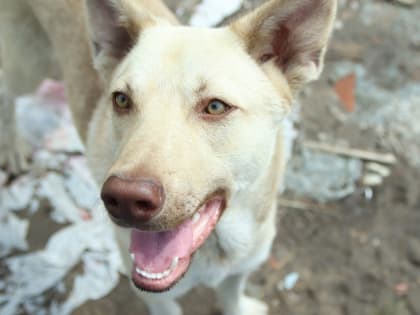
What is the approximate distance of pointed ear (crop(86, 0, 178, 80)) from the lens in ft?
7.63

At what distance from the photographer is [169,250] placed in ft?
6.94

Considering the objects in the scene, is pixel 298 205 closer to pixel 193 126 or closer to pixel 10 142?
pixel 193 126

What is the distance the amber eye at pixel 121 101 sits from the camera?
211 centimetres

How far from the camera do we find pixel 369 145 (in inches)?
170

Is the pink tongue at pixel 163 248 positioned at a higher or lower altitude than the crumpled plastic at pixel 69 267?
higher

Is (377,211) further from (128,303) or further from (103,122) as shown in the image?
(103,122)

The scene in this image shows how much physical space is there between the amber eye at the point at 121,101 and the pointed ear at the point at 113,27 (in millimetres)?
355

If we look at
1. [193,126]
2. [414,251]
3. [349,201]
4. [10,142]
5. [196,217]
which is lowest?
[414,251]

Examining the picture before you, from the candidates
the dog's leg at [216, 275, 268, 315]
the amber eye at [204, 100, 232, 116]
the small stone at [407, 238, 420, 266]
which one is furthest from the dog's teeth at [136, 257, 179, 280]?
the small stone at [407, 238, 420, 266]

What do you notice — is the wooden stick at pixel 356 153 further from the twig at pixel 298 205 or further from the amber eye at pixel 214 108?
the amber eye at pixel 214 108

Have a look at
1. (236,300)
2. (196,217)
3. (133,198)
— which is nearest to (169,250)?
(196,217)

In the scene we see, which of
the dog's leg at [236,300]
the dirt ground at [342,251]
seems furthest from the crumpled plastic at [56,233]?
the dog's leg at [236,300]

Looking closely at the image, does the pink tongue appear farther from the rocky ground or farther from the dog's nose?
the rocky ground

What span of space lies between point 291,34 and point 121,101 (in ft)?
2.52
